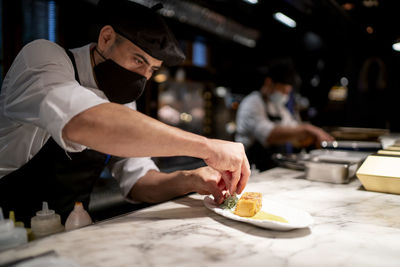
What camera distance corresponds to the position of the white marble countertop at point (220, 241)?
0.81 m

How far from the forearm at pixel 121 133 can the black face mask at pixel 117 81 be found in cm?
48

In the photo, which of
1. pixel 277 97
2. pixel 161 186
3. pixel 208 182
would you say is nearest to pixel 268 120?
pixel 277 97

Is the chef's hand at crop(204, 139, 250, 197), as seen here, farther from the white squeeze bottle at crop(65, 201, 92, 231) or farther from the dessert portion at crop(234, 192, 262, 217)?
the white squeeze bottle at crop(65, 201, 92, 231)

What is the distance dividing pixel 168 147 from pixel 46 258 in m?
0.51

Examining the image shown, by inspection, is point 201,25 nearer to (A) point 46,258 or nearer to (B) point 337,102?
(A) point 46,258

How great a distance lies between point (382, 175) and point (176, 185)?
1.03 m

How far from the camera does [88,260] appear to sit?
79 centimetres

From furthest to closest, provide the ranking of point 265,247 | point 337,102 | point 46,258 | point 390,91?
point 337,102 < point 390,91 < point 265,247 < point 46,258

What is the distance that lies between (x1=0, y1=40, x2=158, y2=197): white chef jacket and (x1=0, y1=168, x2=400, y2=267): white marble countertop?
1.16ft

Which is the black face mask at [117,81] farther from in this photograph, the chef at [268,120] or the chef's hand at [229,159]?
the chef at [268,120]

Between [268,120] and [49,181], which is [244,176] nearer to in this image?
[49,181]

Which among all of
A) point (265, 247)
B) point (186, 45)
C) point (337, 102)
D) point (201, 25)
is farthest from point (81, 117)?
point (337, 102)

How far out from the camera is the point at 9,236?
0.87 m

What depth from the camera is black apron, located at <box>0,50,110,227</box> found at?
1.42 meters
